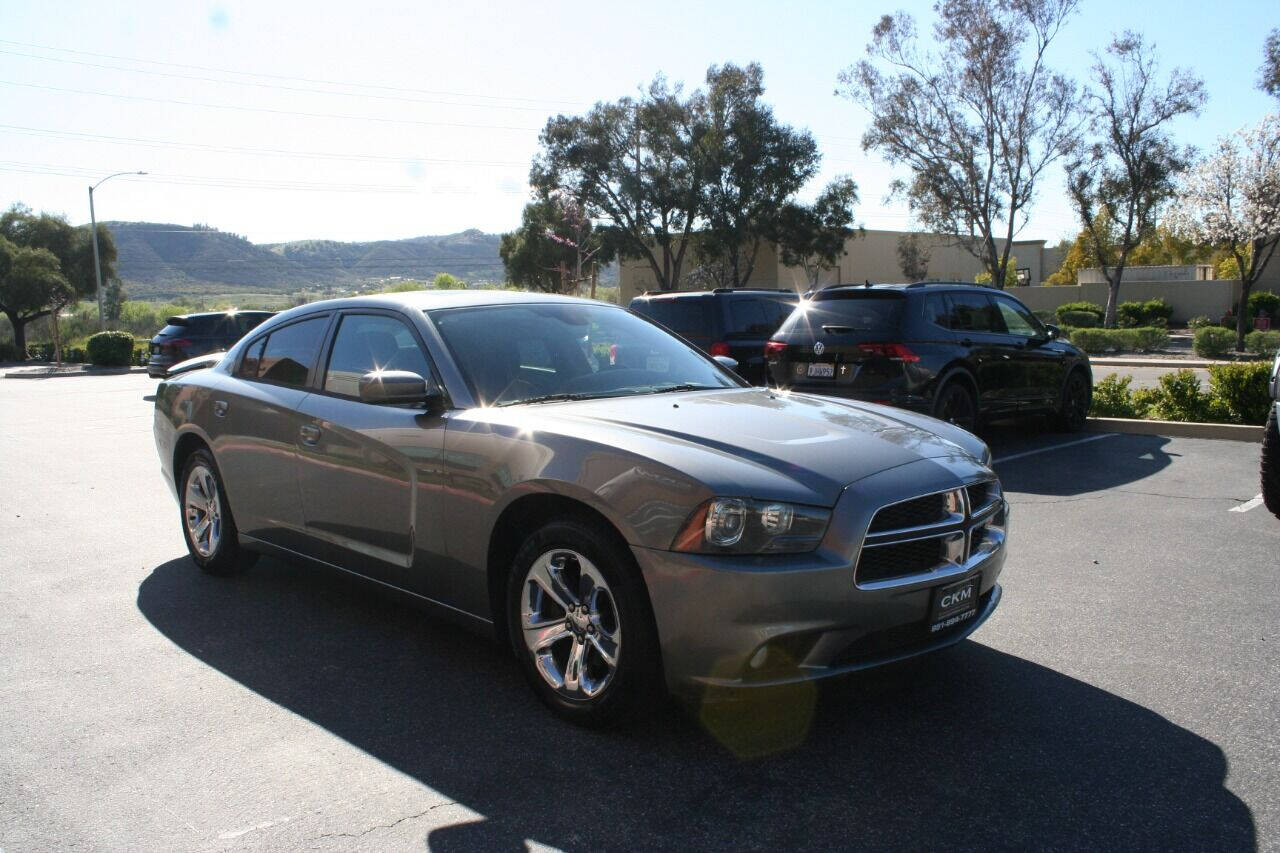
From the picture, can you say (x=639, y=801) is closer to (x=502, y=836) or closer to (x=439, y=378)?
(x=502, y=836)

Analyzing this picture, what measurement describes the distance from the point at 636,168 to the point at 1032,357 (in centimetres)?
4090

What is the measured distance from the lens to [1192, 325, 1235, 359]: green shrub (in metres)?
25.3

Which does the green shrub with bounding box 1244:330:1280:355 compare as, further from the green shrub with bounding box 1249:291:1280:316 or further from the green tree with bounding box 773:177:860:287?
the green tree with bounding box 773:177:860:287

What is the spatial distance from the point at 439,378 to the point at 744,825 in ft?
7.42

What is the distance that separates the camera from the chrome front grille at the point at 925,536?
3.45 meters

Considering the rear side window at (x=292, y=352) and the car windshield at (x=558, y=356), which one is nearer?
the car windshield at (x=558, y=356)

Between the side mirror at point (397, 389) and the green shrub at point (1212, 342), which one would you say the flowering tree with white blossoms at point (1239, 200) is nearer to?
the green shrub at point (1212, 342)

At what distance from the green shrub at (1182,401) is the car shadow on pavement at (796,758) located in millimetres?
8384

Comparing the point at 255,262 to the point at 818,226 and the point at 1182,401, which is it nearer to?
the point at 818,226

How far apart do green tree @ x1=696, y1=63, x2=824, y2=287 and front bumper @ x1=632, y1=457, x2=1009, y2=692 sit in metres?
45.8

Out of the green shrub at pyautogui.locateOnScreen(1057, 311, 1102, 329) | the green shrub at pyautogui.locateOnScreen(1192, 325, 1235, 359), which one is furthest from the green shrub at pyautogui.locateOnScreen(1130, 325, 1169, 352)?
the green shrub at pyautogui.locateOnScreen(1057, 311, 1102, 329)

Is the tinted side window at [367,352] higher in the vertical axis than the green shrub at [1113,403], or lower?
higher

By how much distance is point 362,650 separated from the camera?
4688mm

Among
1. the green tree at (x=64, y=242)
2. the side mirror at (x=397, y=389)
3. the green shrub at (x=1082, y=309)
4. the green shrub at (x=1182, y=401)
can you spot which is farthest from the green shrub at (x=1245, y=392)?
the green tree at (x=64, y=242)
